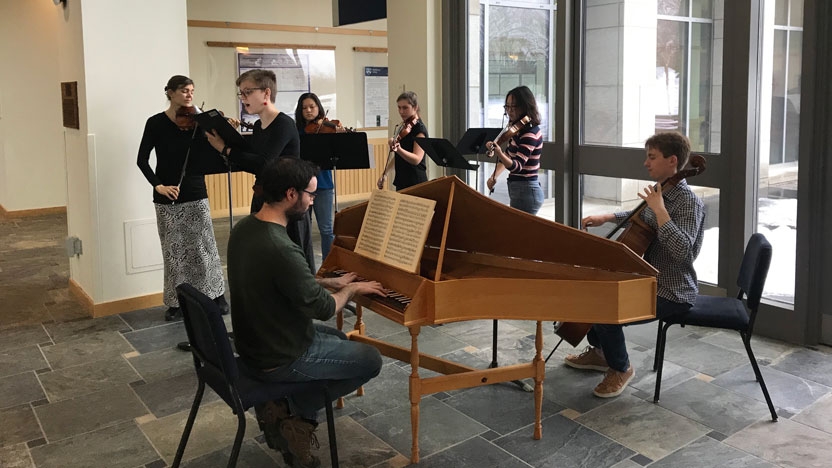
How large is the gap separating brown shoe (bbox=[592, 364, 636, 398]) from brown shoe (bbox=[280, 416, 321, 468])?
1443 millimetres

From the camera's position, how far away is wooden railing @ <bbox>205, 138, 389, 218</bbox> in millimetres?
8953

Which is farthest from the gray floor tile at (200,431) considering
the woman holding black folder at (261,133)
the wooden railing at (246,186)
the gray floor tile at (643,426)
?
the wooden railing at (246,186)

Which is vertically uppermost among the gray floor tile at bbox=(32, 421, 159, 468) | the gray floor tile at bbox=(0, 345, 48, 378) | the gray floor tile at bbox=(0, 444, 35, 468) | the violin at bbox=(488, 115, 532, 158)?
the violin at bbox=(488, 115, 532, 158)

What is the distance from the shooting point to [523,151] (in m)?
4.69

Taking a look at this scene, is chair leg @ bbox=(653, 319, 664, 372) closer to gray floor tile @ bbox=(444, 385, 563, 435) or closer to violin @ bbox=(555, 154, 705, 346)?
violin @ bbox=(555, 154, 705, 346)

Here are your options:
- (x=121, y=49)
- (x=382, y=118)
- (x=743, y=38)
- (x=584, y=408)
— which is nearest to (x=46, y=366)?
(x=121, y=49)

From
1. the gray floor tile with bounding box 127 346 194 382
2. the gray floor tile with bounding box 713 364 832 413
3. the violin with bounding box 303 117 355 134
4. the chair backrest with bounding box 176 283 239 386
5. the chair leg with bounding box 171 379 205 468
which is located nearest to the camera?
the chair backrest with bounding box 176 283 239 386

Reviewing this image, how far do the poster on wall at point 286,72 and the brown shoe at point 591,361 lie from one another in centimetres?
628

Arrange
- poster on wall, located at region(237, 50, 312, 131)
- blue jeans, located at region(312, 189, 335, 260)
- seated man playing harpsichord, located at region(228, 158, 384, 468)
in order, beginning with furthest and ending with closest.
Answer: poster on wall, located at region(237, 50, 312, 131) → blue jeans, located at region(312, 189, 335, 260) → seated man playing harpsichord, located at region(228, 158, 384, 468)

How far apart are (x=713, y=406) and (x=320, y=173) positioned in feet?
9.82

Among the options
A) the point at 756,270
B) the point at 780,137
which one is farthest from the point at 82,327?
the point at 780,137

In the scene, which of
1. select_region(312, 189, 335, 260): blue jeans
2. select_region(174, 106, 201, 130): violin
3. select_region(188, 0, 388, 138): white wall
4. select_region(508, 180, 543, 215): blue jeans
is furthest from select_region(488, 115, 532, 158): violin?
select_region(188, 0, 388, 138): white wall

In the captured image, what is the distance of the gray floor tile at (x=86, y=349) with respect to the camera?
13.8ft

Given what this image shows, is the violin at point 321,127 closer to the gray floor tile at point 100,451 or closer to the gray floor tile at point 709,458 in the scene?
the gray floor tile at point 100,451
